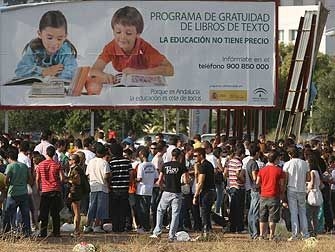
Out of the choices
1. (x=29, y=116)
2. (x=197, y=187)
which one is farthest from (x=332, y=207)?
(x=29, y=116)

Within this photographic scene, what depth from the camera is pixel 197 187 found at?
18562 mm

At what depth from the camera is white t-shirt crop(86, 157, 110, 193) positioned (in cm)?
1927

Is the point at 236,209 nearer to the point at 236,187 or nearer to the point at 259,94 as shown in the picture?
the point at 236,187

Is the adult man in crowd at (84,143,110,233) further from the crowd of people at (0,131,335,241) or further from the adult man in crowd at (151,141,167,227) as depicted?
the adult man in crowd at (151,141,167,227)

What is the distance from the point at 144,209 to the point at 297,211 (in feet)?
10.3

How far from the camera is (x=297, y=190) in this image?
18562mm

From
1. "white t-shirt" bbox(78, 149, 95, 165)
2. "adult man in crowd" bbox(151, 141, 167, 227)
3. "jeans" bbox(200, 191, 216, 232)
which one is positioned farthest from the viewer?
"white t-shirt" bbox(78, 149, 95, 165)

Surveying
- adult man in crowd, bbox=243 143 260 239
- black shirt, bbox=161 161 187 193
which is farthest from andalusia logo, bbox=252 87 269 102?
black shirt, bbox=161 161 187 193

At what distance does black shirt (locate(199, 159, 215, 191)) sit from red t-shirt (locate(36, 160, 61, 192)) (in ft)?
8.99

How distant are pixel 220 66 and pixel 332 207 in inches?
312

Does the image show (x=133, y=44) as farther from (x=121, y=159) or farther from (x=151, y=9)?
Result: (x=121, y=159)

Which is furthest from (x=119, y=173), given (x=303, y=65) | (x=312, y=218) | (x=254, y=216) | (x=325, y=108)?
(x=325, y=108)

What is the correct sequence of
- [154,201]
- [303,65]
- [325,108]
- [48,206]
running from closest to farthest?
[48,206] → [154,201] → [303,65] → [325,108]

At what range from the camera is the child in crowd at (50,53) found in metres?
27.3
